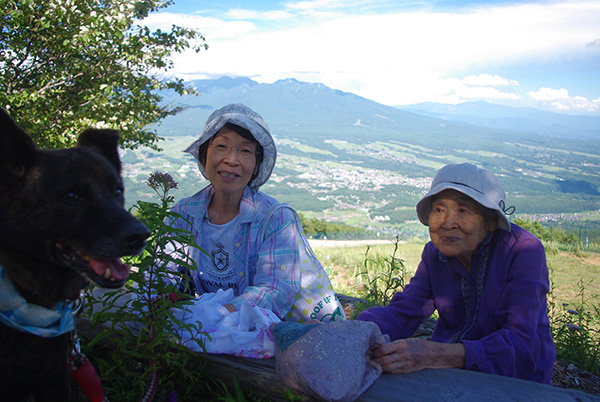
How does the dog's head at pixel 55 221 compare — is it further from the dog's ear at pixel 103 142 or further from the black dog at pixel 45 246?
the dog's ear at pixel 103 142

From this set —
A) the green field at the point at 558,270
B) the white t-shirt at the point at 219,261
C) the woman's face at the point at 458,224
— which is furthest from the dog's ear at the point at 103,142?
the green field at the point at 558,270

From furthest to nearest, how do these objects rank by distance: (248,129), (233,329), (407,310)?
(248,129), (407,310), (233,329)

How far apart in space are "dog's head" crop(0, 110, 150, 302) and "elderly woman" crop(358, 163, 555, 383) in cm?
150

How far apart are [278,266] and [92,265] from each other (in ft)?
4.54

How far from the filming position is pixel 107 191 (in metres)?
1.98

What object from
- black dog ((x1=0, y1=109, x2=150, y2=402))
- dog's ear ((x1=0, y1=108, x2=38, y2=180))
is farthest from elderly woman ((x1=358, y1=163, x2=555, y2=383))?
dog's ear ((x1=0, y1=108, x2=38, y2=180))

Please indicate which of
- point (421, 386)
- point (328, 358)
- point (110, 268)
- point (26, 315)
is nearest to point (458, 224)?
point (421, 386)

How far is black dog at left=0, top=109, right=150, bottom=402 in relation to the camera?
1.72 m

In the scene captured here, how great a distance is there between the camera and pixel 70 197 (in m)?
1.82

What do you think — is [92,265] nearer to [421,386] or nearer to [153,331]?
[153,331]

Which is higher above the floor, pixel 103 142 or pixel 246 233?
pixel 103 142

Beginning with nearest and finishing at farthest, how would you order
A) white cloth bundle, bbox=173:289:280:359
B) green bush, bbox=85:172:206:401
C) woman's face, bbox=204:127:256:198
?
1. green bush, bbox=85:172:206:401
2. white cloth bundle, bbox=173:289:280:359
3. woman's face, bbox=204:127:256:198

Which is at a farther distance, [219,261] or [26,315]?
[219,261]

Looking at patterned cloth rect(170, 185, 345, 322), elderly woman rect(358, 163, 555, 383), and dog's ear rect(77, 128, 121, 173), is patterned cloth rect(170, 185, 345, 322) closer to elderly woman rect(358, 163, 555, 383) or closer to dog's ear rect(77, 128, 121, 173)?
elderly woman rect(358, 163, 555, 383)
